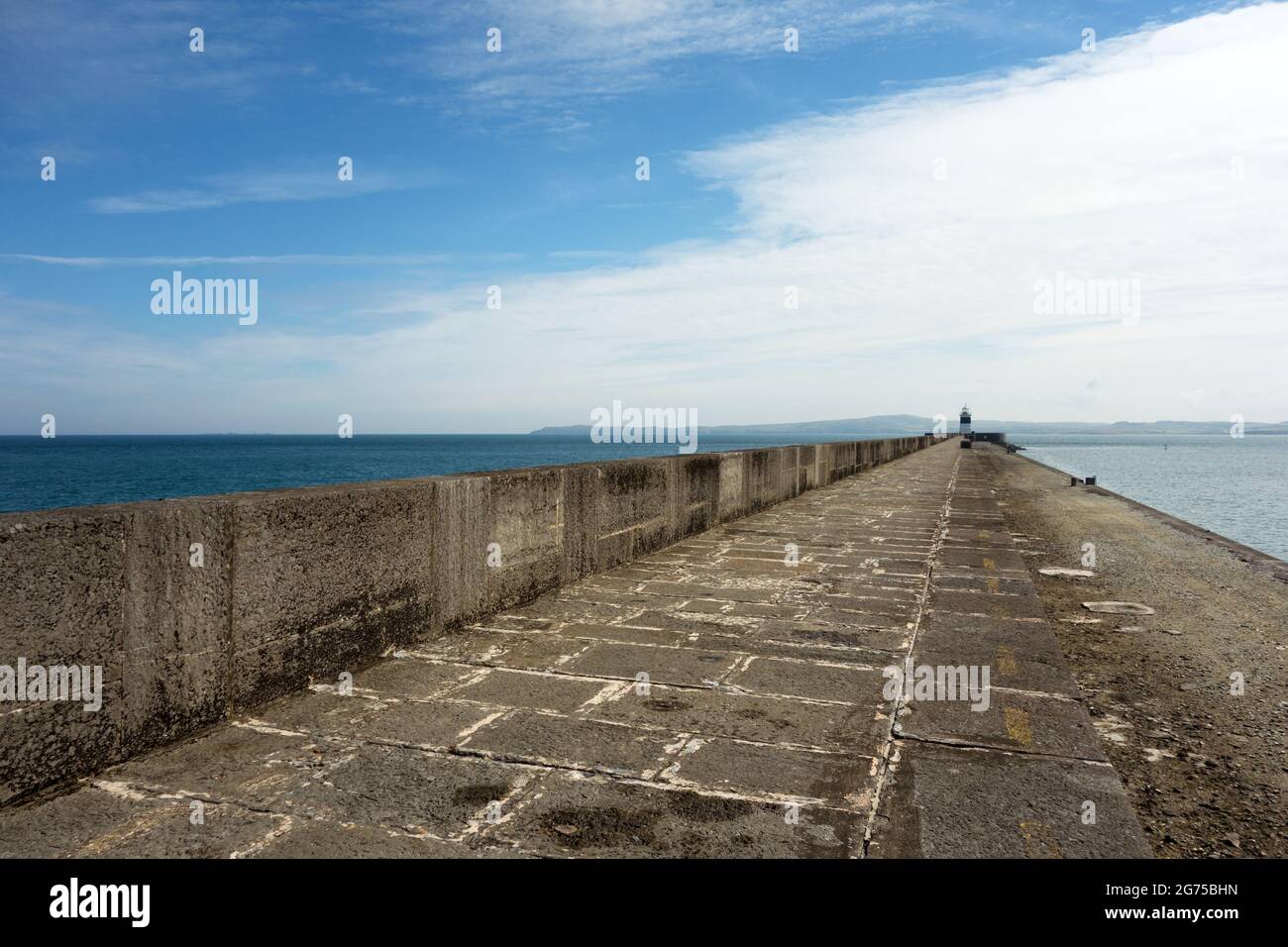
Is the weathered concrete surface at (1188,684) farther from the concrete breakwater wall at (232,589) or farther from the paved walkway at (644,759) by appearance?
the concrete breakwater wall at (232,589)

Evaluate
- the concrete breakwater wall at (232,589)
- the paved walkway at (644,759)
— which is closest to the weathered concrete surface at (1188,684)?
the paved walkway at (644,759)

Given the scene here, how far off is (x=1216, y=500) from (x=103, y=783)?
36.8 metres

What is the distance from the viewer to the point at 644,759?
302 cm

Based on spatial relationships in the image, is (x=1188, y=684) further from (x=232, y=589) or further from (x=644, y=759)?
(x=232, y=589)

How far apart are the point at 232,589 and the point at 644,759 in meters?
1.83

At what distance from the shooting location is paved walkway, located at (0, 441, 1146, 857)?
8.05ft

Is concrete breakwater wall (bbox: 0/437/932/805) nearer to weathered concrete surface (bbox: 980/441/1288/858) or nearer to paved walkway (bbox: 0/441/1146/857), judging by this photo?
paved walkway (bbox: 0/441/1146/857)

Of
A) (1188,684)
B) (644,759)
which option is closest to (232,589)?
(644,759)

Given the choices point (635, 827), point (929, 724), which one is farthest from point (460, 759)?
point (929, 724)

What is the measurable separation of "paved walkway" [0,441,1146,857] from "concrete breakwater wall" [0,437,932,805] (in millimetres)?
154

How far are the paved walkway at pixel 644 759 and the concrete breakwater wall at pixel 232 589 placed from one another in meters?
0.15

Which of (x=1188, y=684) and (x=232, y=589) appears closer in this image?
(x=232, y=589)

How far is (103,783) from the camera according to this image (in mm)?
2797

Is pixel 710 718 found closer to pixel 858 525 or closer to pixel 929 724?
pixel 929 724
